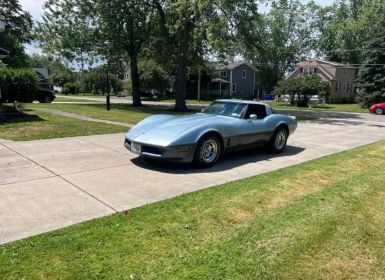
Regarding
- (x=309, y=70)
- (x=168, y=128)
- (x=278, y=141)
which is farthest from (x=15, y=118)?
(x=309, y=70)

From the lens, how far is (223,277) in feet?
9.86

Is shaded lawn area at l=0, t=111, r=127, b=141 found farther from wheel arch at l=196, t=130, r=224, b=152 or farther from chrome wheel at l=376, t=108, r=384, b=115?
chrome wheel at l=376, t=108, r=384, b=115

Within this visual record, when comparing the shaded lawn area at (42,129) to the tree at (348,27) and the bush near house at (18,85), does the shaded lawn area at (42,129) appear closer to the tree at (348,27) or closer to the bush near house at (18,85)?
the bush near house at (18,85)

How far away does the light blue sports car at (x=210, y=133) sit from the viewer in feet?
20.8

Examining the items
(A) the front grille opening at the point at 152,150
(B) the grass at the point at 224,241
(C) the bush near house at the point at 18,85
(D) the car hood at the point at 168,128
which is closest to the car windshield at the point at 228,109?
(D) the car hood at the point at 168,128

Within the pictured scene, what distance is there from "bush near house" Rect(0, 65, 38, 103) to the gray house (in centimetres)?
3826

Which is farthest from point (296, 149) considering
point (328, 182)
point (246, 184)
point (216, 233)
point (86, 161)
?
point (216, 233)

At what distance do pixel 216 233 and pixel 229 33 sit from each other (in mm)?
18783

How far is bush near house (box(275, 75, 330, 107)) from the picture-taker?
32.6 meters

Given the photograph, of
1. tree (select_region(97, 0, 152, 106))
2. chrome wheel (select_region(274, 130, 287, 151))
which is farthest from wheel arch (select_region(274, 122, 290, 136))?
tree (select_region(97, 0, 152, 106))

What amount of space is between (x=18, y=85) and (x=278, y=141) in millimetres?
10210

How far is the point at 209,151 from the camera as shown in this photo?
6.91m

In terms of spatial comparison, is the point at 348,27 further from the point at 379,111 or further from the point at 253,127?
the point at 253,127

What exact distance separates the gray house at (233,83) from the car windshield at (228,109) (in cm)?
4315
